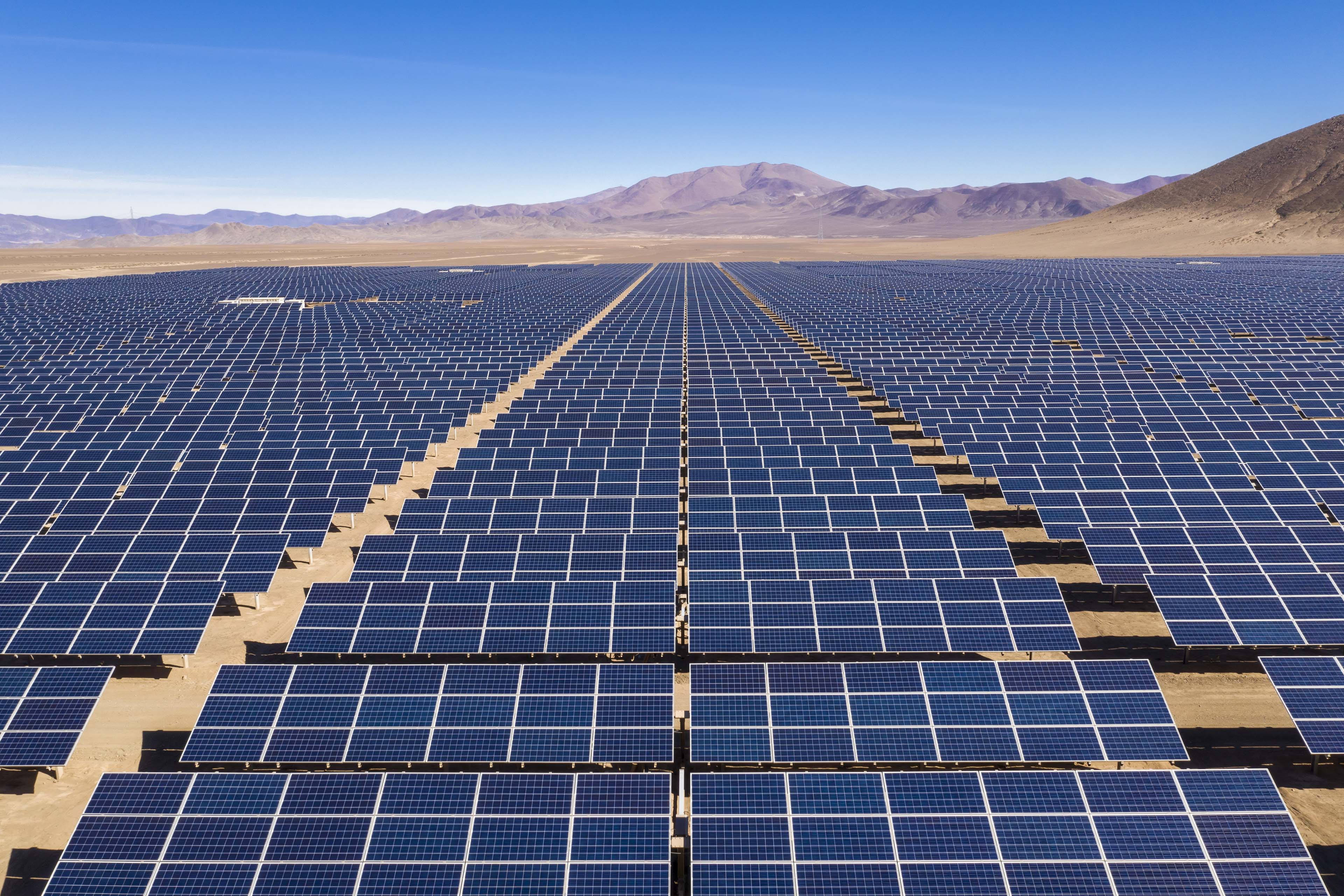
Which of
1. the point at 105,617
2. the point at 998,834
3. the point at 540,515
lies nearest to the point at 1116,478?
the point at 998,834

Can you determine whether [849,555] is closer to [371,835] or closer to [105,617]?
[371,835]

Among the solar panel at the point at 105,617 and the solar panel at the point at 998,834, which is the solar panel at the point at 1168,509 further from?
the solar panel at the point at 105,617

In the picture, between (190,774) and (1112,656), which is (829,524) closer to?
(1112,656)

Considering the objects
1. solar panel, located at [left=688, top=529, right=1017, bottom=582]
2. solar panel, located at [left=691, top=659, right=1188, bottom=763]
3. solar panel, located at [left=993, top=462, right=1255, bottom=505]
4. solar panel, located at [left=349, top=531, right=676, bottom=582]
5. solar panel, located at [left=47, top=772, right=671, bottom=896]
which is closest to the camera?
solar panel, located at [left=47, top=772, right=671, bottom=896]

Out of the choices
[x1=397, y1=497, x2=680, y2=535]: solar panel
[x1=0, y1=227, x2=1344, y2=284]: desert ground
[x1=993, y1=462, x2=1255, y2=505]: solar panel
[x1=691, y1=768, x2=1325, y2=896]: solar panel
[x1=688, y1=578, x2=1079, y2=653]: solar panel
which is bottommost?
[x1=691, y1=768, x2=1325, y2=896]: solar panel

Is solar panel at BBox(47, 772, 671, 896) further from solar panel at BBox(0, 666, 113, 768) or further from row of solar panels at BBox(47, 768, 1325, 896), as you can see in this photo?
solar panel at BBox(0, 666, 113, 768)

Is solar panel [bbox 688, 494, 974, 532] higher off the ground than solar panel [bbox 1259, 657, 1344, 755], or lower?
higher

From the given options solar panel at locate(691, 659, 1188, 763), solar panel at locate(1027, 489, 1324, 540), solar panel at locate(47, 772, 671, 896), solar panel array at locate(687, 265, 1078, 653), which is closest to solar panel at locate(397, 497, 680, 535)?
solar panel array at locate(687, 265, 1078, 653)

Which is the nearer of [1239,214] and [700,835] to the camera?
[700,835]
